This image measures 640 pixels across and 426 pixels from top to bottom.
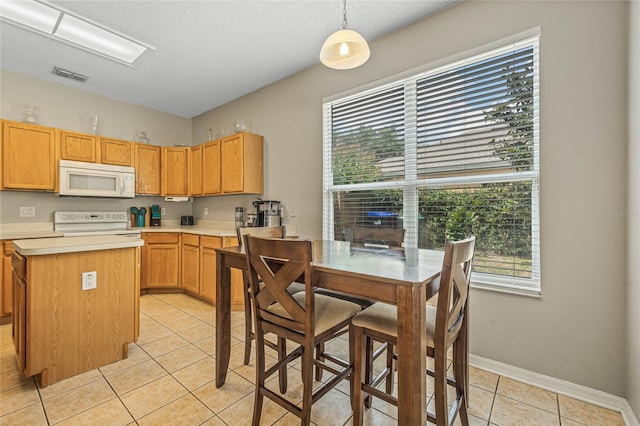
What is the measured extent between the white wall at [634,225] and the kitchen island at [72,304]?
323 centimetres

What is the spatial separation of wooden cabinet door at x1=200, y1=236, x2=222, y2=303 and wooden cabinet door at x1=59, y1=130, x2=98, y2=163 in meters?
1.80

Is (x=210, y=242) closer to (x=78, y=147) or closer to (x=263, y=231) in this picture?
(x=263, y=231)

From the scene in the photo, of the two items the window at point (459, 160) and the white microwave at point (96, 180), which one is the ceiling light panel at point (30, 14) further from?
the window at point (459, 160)

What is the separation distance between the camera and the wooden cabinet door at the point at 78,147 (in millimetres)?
3504

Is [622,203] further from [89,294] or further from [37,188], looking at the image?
[37,188]

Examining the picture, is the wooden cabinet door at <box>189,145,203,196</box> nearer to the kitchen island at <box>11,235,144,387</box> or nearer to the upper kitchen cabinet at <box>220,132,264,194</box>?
the upper kitchen cabinet at <box>220,132,264,194</box>

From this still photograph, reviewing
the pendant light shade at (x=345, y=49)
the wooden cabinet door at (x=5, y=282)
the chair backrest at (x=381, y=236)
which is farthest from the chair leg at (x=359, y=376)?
the wooden cabinet door at (x=5, y=282)

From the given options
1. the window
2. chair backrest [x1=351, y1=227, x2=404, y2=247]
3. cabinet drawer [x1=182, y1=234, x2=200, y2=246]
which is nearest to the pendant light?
the window

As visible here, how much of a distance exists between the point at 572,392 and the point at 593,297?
24.3 inches

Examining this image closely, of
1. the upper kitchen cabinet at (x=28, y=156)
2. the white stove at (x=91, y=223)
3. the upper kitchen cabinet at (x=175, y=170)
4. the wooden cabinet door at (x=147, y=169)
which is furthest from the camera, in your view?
the upper kitchen cabinet at (x=175, y=170)

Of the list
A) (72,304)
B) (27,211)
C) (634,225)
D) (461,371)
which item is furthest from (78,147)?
(634,225)

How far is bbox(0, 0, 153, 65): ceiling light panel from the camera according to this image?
2344 millimetres

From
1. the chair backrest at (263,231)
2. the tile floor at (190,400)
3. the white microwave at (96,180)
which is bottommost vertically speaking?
the tile floor at (190,400)

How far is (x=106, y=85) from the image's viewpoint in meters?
3.77
